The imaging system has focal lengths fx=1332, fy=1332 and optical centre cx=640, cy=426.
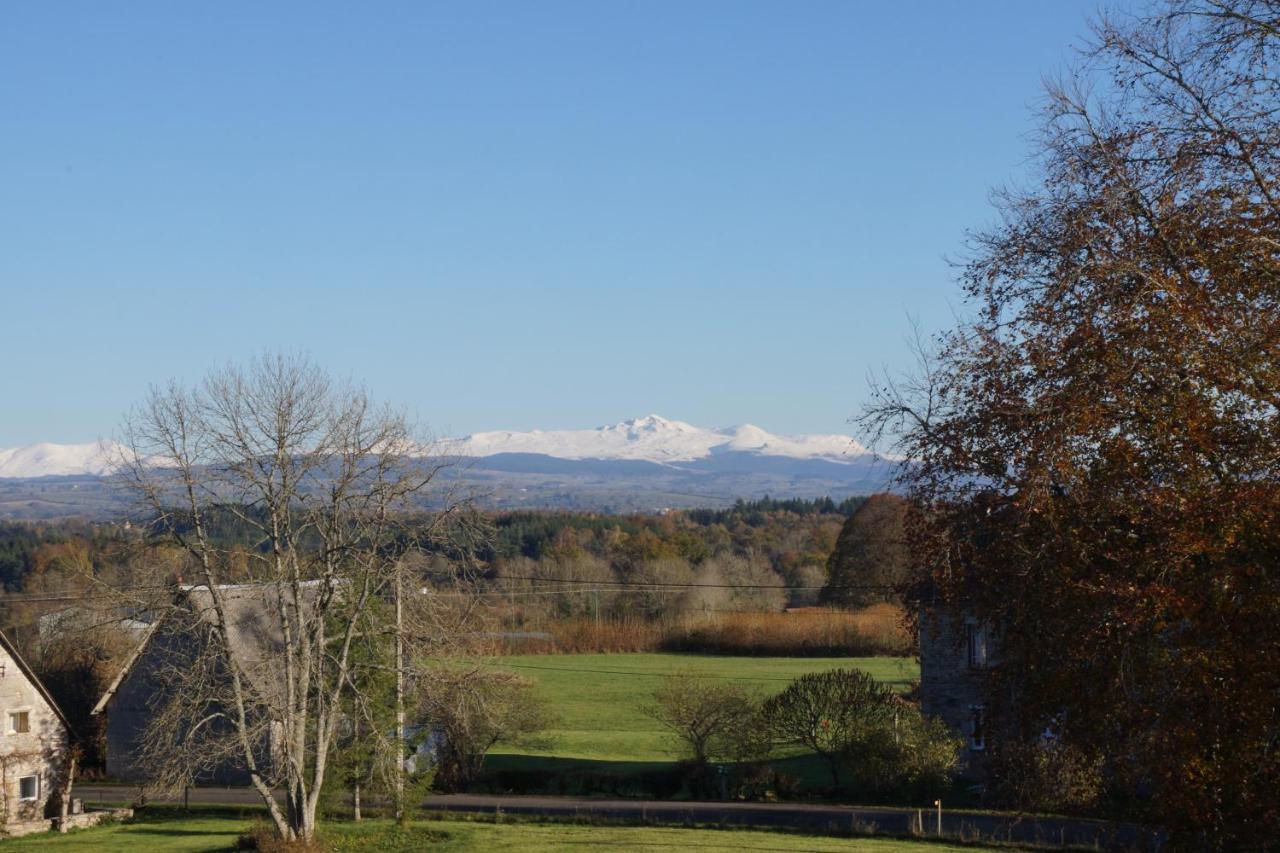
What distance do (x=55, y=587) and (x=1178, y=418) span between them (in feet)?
240

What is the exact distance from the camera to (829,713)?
3897cm

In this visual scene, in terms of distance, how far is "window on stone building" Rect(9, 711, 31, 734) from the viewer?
38.1 meters

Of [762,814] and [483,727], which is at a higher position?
[483,727]

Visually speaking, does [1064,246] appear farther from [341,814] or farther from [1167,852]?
[341,814]

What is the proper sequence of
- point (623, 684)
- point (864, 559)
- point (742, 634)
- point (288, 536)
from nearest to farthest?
point (288, 536), point (623, 684), point (742, 634), point (864, 559)

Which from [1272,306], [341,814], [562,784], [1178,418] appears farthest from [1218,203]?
[562,784]

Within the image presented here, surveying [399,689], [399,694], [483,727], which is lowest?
[483,727]

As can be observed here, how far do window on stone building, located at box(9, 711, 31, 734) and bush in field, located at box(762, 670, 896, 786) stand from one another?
2141 centimetres

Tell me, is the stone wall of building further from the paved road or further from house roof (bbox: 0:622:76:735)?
the paved road

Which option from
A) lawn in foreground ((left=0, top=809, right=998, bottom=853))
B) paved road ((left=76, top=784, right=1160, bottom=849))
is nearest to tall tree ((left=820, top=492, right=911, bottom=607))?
paved road ((left=76, top=784, right=1160, bottom=849))

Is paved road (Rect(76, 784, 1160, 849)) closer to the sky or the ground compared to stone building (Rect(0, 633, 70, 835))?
closer to the ground

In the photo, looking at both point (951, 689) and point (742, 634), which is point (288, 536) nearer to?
point (951, 689)

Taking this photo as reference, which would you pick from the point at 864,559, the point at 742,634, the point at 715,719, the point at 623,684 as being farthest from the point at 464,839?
the point at 864,559

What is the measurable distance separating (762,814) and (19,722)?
2145 centimetres
